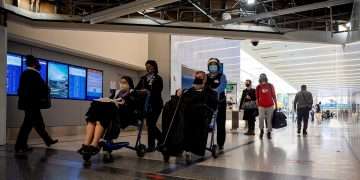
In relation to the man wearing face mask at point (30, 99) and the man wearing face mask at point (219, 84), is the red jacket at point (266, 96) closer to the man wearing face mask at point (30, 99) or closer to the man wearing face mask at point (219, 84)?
the man wearing face mask at point (219, 84)

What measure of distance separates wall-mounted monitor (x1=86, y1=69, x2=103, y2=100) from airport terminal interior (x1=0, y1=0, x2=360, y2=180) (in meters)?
0.03

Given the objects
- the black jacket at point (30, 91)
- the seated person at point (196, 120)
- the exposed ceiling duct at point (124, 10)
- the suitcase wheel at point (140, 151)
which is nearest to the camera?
the seated person at point (196, 120)

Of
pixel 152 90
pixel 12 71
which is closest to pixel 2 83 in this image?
pixel 12 71

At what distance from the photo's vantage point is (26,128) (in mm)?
5309

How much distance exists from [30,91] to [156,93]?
1.89 metres

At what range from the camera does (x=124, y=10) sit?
717cm

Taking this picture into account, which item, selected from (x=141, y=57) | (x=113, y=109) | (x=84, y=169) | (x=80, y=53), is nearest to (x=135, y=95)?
(x=113, y=109)

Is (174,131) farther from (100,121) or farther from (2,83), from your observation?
(2,83)

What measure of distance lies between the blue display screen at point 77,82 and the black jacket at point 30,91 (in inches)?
142

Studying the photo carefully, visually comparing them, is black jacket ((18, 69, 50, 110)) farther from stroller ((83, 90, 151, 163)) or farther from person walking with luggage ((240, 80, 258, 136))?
person walking with luggage ((240, 80, 258, 136))

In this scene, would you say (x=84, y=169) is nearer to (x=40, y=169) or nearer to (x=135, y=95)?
(x=40, y=169)

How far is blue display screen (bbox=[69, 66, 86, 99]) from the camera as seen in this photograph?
9.02 m

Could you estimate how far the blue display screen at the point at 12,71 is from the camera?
7.27 meters

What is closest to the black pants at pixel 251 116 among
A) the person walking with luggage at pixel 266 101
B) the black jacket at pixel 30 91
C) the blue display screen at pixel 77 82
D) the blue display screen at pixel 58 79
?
the person walking with luggage at pixel 266 101
